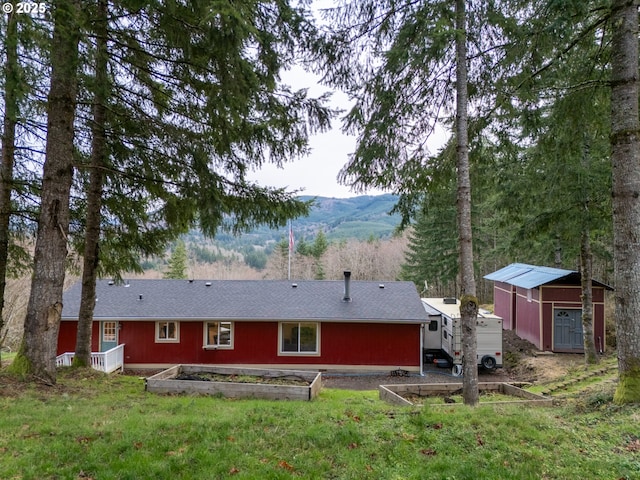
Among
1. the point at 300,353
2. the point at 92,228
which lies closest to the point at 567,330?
the point at 300,353

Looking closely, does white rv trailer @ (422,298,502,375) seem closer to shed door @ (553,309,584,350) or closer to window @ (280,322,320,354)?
shed door @ (553,309,584,350)

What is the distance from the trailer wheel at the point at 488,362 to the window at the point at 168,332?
11.2 m

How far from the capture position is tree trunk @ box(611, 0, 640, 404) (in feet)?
17.0

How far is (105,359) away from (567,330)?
16.7 m

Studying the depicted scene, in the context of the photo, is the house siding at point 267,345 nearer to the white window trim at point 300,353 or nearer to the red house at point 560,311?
the white window trim at point 300,353

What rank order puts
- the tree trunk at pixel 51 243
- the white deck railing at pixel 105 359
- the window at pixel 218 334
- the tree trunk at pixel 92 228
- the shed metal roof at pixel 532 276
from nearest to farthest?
the tree trunk at pixel 51 243 → the tree trunk at pixel 92 228 → the white deck railing at pixel 105 359 → the shed metal roof at pixel 532 276 → the window at pixel 218 334

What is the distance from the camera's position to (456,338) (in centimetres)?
1384

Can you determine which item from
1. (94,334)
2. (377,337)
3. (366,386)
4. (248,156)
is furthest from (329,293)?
(248,156)

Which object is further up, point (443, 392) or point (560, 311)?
point (560, 311)

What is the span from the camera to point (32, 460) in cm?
369

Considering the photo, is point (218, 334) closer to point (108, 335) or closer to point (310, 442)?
point (108, 335)

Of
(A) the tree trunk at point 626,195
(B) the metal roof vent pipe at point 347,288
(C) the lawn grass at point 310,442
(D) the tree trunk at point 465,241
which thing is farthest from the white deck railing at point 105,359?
(A) the tree trunk at point 626,195

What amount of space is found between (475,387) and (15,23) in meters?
7.78

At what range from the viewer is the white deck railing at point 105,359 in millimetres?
12773
